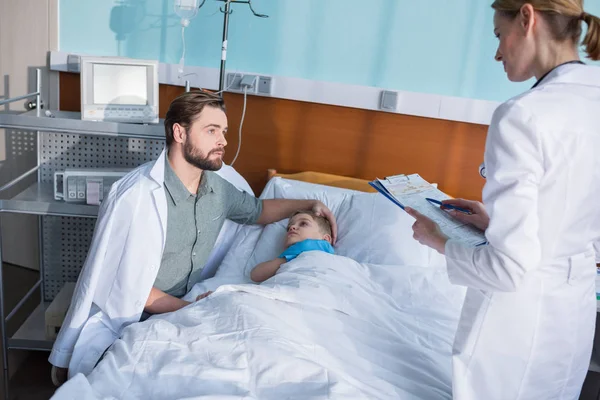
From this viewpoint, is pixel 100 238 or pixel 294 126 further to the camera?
pixel 294 126

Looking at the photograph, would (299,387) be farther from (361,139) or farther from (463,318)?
(361,139)

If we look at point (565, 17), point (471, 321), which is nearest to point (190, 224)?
point (471, 321)

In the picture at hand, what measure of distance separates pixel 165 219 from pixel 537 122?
123cm

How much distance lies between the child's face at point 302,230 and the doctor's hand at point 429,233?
2.58 ft

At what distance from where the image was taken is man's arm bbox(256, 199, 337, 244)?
2336mm

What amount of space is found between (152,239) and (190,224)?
0.20m

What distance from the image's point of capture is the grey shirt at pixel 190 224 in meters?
2.06

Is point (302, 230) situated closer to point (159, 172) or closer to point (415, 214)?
point (159, 172)

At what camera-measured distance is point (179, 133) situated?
6.82 ft

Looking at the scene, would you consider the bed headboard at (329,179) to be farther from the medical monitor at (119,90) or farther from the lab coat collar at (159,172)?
the lab coat collar at (159,172)

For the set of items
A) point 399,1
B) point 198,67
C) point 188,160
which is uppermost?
point 399,1

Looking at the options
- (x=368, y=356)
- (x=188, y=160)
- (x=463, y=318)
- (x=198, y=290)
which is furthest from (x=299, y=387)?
(x=188, y=160)

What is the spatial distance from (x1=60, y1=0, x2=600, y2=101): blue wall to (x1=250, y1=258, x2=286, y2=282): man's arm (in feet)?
3.08

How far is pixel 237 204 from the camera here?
232 cm
